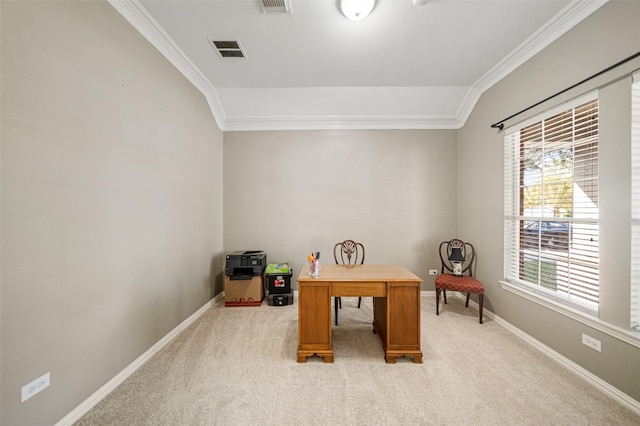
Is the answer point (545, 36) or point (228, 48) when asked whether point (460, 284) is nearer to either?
point (545, 36)

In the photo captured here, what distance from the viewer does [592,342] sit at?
188 cm

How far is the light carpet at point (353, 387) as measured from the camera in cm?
157

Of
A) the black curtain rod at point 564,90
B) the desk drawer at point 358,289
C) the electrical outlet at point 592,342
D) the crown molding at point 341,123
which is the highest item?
the crown molding at point 341,123

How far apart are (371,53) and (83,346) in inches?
142

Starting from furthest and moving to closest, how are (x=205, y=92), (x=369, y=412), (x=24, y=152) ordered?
(x=205, y=92) < (x=369, y=412) < (x=24, y=152)

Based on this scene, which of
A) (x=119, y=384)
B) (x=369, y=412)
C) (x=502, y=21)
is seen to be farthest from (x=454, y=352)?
(x=502, y=21)

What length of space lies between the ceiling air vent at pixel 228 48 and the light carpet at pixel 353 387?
3.13 m

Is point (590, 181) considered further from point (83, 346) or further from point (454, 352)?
point (83, 346)

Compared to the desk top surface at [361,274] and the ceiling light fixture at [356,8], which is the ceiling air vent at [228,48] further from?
the desk top surface at [361,274]

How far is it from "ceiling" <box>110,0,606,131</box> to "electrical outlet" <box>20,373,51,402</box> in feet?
8.65

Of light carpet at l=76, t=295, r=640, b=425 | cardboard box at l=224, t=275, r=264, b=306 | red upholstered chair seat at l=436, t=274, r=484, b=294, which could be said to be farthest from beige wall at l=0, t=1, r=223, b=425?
red upholstered chair seat at l=436, t=274, r=484, b=294

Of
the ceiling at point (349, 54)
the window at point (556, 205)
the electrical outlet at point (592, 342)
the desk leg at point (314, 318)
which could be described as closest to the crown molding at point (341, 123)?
the ceiling at point (349, 54)

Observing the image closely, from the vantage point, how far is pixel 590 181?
1.98 meters

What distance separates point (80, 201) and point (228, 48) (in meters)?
2.06
